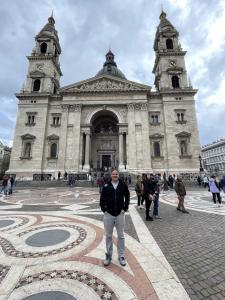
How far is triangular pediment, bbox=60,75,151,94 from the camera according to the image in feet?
108

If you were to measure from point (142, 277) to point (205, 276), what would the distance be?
1.06 meters

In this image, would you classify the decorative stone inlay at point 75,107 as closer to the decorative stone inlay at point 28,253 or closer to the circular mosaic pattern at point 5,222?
the circular mosaic pattern at point 5,222

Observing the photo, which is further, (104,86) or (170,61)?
(170,61)

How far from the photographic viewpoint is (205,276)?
110 inches

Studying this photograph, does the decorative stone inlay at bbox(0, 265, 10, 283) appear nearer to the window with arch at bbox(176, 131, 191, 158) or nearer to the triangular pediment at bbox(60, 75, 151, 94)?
the window with arch at bbox(176, 131, 191, 158)

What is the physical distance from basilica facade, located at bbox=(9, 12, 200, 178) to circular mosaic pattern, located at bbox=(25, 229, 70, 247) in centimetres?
2469

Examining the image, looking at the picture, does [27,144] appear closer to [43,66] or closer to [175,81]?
[43,66]

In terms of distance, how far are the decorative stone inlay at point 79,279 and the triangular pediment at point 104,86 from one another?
3282 cm

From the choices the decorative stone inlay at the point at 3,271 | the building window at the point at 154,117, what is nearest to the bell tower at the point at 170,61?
the building window at the point at 154,117

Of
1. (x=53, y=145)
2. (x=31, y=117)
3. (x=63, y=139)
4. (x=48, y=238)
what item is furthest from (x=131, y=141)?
(x=48, y=238)

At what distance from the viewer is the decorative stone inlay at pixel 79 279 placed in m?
2.36

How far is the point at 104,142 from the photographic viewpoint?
36281 mm

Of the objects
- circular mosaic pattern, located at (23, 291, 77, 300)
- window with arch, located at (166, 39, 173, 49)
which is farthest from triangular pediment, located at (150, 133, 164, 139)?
circular mosaic pattern, located at (23, 291, 77, 300)

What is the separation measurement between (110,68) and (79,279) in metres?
53.3
